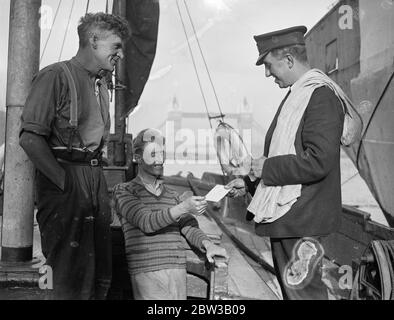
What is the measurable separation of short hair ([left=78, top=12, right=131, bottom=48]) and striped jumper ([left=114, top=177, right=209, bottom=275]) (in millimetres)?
730

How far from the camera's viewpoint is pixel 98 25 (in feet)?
5.99

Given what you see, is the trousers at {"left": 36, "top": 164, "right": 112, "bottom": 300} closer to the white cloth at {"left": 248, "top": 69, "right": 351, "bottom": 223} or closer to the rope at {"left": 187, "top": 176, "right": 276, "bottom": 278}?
the white cloth at {"left": 248, "top": 69, "right": 351, "bottom": 223}

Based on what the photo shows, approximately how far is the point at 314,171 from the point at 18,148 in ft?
5.42

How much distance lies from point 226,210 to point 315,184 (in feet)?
21.0

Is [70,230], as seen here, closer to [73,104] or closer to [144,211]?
[144,211]

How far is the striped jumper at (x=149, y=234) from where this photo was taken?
6.13 feet

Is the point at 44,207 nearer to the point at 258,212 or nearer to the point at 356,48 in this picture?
the point at 258,212

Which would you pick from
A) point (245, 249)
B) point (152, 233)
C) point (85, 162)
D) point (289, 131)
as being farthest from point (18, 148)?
point (245, 249)

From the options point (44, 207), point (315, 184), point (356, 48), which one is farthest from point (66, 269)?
point (356, 48)

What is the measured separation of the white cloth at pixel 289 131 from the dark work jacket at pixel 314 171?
2 cm

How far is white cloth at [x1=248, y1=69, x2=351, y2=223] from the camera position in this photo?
1.74 m

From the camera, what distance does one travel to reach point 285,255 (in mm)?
1800

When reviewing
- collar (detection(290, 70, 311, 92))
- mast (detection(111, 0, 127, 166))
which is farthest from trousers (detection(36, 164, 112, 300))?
mast (detection(111, 0, 127, 166))

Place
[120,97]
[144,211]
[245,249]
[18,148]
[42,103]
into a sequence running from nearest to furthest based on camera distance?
[42,103], [144,211], [18,148], [245,249], [120,97]
